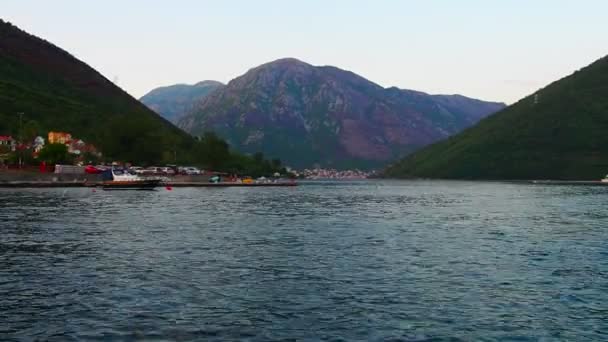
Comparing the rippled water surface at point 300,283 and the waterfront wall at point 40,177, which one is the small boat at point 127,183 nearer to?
the waterfront wall at point 40,177

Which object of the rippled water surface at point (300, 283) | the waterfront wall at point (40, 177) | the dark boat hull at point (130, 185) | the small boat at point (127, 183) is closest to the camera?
the rippled water surface at point (300, 283)

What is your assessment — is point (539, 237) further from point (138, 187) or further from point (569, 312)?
point (138, 187)

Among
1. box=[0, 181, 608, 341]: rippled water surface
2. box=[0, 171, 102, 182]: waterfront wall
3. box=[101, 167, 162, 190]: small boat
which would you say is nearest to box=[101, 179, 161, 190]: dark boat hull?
box=[101, 167, 162, 190]: small boat

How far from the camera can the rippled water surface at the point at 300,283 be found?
2419 centimetres

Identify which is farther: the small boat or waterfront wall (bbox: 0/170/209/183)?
waterfront wall (bbox: 0/170/209/183)

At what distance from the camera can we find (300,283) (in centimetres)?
3378

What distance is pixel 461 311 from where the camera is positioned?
27.2 m

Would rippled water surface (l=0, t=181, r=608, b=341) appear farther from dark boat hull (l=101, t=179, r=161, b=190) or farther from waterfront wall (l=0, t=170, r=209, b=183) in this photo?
waterfront wall (l=0, t=170, r=209, b=183)

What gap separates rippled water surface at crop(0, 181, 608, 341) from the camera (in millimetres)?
24188

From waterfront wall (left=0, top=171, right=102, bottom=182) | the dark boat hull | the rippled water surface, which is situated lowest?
the rippled water surface

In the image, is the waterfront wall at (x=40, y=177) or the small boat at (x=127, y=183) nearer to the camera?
the small boat at (x=127, y=183)

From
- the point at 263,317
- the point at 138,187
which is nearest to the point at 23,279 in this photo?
the point at 263,317

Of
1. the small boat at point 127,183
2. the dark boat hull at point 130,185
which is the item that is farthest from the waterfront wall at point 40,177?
the dark boat hull at point 130,185

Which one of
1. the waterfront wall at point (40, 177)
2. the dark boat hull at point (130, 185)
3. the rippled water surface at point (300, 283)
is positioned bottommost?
the rippled water surface at point (300, 283)
